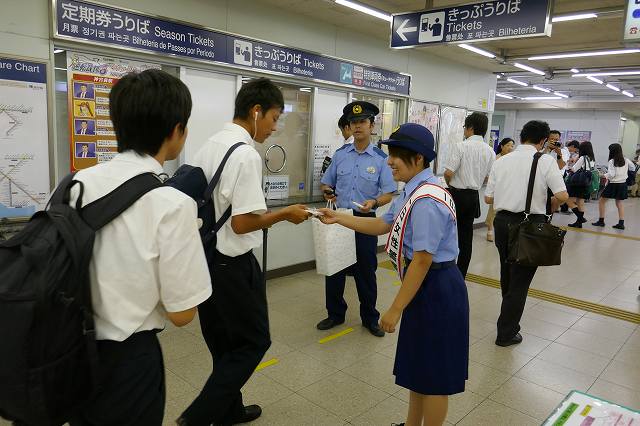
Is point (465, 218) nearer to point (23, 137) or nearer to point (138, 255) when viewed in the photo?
point (23, 137)

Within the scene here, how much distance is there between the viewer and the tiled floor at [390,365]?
265 centimetres

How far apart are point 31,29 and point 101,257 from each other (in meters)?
2.77

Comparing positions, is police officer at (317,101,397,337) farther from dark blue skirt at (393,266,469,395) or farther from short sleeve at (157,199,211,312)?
short sleeve at (157,199,211,312)

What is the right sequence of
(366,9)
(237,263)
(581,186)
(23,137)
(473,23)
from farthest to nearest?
(581,186)
(366,9)
(473,23)
(23,137)
(237,263)

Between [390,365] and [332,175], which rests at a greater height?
[332,175]

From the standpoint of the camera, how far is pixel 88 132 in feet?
11.4

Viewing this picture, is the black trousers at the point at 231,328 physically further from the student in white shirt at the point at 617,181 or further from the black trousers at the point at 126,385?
the student in white shirt at the point at 617,181

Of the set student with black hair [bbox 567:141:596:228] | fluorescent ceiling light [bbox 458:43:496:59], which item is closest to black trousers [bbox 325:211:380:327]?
fluorescent ceiling light [bbox 458:43:496:59]

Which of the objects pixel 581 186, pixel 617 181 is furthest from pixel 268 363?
pixel 617 181

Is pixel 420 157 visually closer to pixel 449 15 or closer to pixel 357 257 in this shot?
pixel 357 257

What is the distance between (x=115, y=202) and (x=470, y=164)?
4.07 m

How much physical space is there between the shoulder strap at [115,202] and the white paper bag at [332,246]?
87.3 inches

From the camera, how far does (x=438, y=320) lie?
1906mm

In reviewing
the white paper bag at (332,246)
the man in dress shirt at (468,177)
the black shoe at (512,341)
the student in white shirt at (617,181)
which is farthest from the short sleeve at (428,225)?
the student in white shirt at (617,181)
